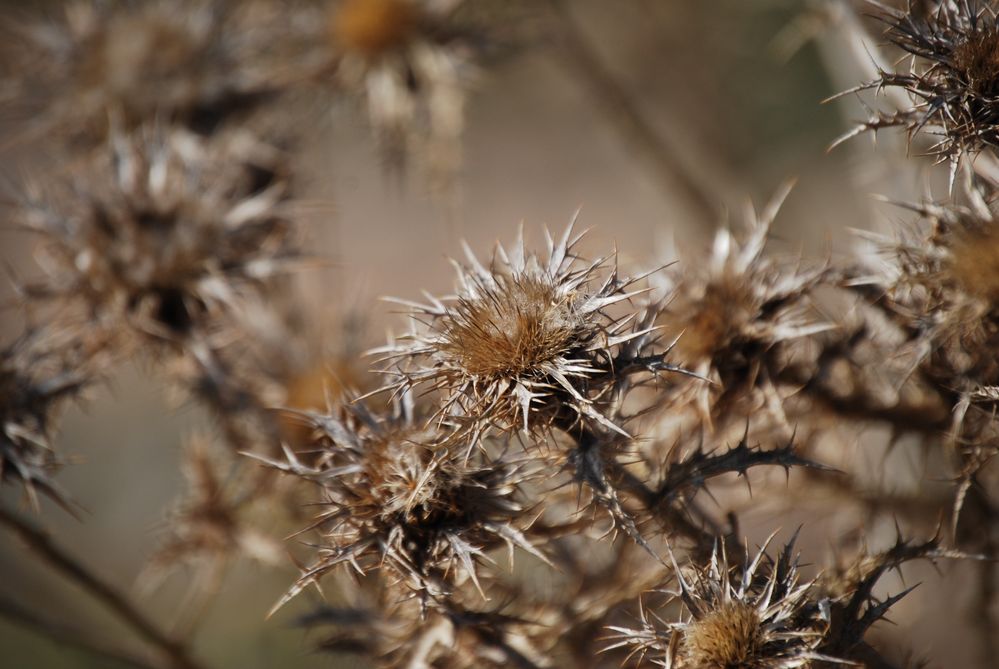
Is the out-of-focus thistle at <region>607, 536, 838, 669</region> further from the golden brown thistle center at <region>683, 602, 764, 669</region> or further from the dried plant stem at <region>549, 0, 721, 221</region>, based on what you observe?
the dried plant stem at <region>549, 0, 721, 221</region>

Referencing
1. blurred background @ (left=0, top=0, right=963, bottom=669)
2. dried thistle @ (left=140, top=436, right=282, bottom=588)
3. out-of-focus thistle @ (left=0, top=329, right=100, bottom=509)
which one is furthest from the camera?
blurred background @ (left=0, top=0, right=963, bottom=669)

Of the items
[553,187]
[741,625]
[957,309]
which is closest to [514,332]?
[741,625]

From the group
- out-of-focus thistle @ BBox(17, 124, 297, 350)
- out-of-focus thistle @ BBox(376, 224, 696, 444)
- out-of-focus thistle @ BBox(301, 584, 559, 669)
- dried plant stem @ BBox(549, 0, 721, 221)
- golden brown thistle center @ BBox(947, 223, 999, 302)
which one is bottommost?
out-of-focus thistle @ BBox(301, 584, 559, 669)

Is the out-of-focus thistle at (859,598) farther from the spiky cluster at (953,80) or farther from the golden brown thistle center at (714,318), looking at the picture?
the spiky cluster at (953,80)

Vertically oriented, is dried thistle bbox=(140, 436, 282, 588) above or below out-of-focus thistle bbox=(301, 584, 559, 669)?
above

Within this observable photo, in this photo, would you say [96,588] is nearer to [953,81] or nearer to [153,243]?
[153,243]

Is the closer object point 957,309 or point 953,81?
point 953,81

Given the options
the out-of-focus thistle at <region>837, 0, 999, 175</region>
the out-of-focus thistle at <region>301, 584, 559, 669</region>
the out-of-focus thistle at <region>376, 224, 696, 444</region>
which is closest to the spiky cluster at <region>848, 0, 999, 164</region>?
the out-of-focus thistle at <region>837, 0, 999, 175</region>
